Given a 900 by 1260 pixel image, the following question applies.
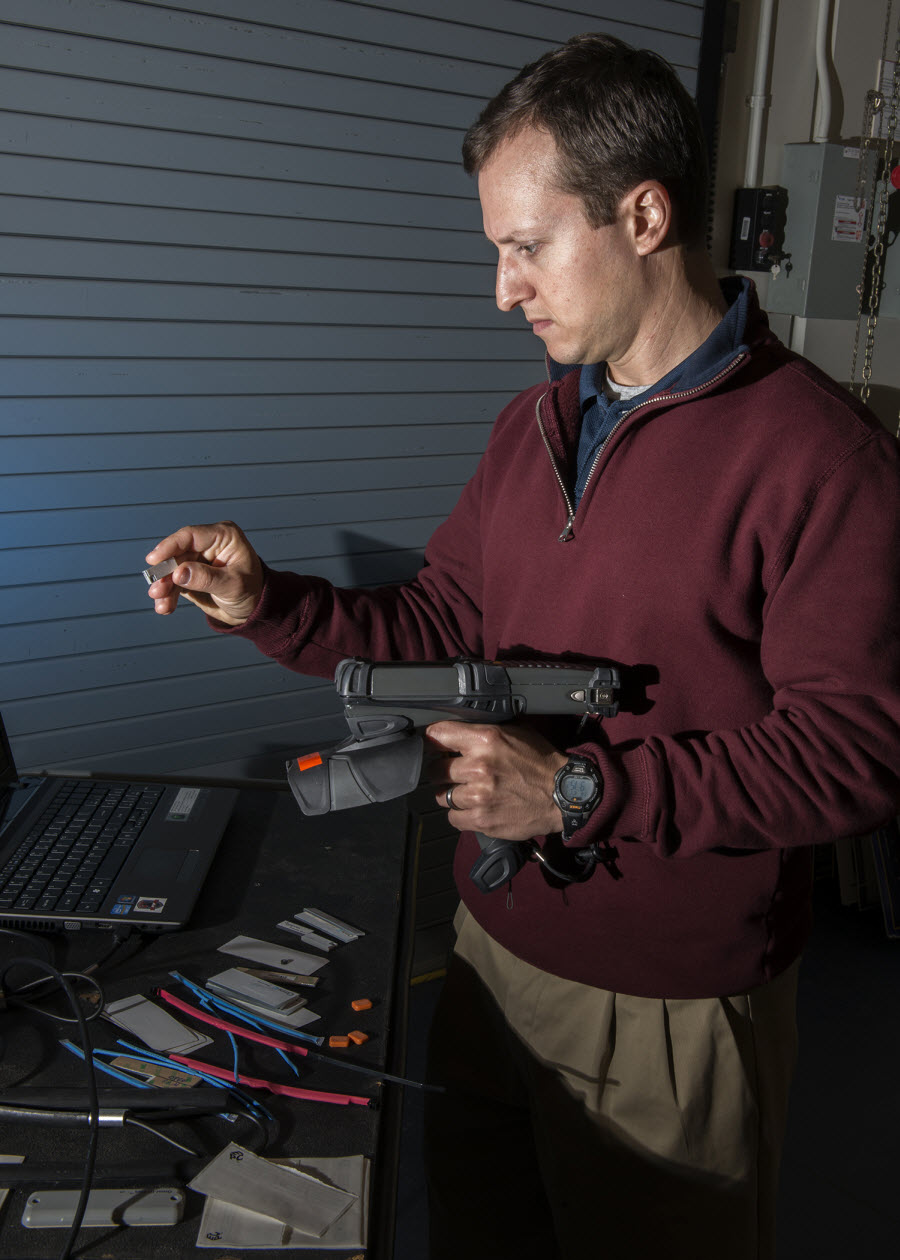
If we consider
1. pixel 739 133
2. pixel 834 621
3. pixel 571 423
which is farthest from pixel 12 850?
pixel 739 133

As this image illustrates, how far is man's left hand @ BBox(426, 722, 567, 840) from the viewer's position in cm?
121

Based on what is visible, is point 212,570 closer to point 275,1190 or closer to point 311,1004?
point 311,1004

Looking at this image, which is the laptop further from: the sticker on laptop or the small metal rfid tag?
the small metal rfid tag

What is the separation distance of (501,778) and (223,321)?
61.7 inches

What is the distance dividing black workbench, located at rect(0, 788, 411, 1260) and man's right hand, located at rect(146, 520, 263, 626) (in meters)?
0.42

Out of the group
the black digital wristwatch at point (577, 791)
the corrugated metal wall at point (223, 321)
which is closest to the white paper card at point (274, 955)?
the black digital wristwatch at point (577, 791)

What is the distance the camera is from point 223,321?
2.32 meters

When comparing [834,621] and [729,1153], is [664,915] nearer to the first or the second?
[729,1153]

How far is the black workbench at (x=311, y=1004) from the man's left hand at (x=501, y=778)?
0.94 ft

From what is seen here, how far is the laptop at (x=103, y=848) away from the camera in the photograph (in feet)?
4.42

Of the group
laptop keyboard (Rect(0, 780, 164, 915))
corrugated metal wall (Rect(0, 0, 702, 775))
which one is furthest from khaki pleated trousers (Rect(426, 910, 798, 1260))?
corrugated metal wall (Rect(0, 0, 702, 775))

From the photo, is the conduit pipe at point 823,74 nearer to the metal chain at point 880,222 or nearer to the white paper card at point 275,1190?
the metal chain at point 880,222

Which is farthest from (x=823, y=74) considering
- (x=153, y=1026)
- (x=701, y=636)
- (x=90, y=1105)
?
(x=90, y=1105)

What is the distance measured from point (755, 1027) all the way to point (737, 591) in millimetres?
641
